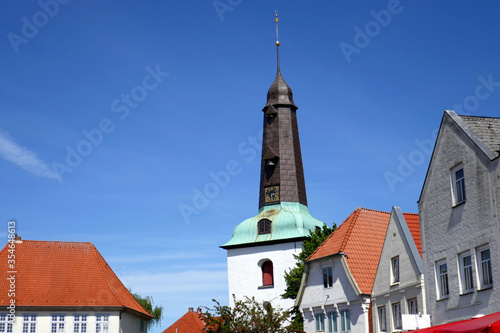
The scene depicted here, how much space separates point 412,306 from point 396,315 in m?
1.93

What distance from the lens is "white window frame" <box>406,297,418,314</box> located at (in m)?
26.9

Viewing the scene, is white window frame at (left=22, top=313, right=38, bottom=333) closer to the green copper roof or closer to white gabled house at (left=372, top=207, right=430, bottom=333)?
the green copper roof

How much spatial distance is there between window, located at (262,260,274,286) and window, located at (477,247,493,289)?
42456mm

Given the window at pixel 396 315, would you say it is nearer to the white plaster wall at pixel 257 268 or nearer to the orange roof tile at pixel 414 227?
the orange roof tile at pixel 414 227

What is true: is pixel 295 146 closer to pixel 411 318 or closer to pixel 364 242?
pixel 364 242

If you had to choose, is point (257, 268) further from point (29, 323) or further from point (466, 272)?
point (466, 272)

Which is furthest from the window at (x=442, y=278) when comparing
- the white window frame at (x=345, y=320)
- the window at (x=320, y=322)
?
the window at (x=320, y=322)

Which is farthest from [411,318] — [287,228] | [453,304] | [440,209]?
[287,228]

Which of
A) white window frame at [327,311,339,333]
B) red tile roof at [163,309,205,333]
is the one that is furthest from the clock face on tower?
white window frame at [327,311,339,333]

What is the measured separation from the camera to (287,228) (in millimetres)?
63656

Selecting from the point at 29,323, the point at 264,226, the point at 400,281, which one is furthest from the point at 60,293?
the point at 400,281

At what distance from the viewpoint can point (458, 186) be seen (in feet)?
76.5

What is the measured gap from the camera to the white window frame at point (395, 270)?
28.7 metres

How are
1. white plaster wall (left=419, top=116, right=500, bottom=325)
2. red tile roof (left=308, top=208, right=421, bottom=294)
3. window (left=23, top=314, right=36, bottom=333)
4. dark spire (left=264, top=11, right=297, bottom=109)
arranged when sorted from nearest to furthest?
white plaster wall (left=419, top=116, right=500, bottom=325)
red tile roof (left=308, top=208, right=421, bottom=294)
window (left=23, top=314, right=36, bottom=333)
dark spire (left=264, top=11, right=297, bottom=109)
